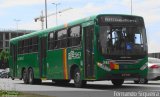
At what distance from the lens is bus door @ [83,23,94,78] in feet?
71.0

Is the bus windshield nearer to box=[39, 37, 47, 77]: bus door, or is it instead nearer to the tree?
box=[39, 37, 47, 77]: bus door

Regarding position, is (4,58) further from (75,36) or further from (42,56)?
(75,36)

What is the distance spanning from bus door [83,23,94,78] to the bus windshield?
2.17ft

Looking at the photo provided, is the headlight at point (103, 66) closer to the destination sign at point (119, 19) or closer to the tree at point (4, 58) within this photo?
the destination sign at point (119, 19)

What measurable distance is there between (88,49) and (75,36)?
5.29 feet

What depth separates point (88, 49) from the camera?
72.0ft

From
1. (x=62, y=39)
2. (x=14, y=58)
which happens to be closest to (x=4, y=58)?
(x=14, y=58)

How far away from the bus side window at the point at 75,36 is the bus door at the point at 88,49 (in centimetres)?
67

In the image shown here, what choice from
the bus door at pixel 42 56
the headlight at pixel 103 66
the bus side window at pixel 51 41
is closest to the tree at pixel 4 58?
the bus door at pixel 42 56

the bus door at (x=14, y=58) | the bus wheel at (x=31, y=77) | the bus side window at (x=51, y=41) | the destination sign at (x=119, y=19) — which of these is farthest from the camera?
the bus door at (x=14, y=58)

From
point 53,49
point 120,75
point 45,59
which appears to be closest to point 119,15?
point 120,75

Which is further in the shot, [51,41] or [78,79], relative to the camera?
[51,41]

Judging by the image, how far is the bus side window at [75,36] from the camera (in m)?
22.9

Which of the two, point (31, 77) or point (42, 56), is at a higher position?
point (42, 56)
